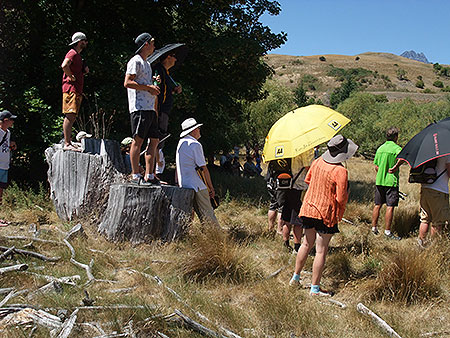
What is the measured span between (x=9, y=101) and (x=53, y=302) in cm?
790

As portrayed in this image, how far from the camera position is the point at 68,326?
3047mm

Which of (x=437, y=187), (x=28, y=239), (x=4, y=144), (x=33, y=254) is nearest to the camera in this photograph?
(x=33, y=254)

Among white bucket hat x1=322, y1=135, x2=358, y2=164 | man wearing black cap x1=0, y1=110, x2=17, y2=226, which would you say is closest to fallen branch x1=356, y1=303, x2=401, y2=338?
white bucket hat x1=322, y1=135, x2=358, y2=164

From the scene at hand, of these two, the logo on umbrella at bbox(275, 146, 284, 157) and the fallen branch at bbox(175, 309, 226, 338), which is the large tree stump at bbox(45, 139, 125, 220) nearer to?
the logo on umbrella at bbox(275, 146, 284, 157)

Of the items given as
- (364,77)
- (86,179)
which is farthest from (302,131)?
(364,77)

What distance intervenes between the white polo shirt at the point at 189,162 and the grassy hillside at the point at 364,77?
9289cm

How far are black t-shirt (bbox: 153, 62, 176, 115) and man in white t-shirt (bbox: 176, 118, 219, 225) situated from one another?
56 cm

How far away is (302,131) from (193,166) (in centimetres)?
165

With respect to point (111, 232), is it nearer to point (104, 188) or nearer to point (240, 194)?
point (104, 188)

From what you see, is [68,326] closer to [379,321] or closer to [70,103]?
[379,321]

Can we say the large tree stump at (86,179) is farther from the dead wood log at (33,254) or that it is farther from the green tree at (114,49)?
the green tree at (114,49)

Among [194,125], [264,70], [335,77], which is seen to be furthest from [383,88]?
[194,125]

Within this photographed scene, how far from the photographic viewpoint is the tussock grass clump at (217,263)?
446cm

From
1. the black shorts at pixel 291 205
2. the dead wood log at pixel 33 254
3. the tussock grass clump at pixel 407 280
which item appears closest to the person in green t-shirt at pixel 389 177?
the black shorts at pixel 291 205
